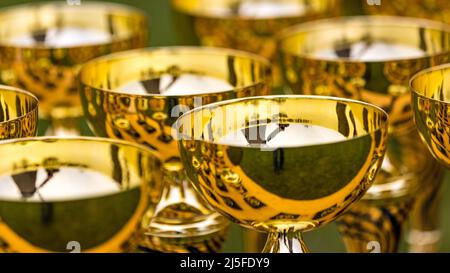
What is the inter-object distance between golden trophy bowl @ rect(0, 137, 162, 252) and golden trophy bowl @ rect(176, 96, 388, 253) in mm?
38

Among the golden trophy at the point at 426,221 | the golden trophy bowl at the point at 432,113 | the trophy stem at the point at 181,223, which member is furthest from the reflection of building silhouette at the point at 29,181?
the golden trophy at the point at 426,221

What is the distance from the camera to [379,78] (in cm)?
87

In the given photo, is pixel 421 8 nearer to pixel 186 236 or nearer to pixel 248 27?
pixel 248 27

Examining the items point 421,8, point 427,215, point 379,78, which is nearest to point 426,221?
point 427,215

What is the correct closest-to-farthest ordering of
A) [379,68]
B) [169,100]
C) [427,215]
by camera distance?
[169,100], [379,68], [427,215]

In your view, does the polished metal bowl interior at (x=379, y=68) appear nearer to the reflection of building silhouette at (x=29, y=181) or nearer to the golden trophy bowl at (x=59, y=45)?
the golden trophy bowl at (x=59, y=45)

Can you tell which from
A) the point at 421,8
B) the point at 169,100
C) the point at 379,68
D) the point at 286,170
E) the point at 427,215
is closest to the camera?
the point at 286,170

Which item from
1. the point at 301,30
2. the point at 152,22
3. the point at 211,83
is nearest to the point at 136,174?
the point at 211,83

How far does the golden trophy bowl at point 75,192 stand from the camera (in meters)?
0.58

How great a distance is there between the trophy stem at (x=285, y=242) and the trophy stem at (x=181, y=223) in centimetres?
14

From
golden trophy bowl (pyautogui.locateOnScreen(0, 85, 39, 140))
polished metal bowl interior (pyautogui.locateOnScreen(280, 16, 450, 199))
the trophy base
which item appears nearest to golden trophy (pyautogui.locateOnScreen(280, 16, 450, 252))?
polished metal bowl interior (pyautogui.locateOnScreen(280, 16, 450, 199))

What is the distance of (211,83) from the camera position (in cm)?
90

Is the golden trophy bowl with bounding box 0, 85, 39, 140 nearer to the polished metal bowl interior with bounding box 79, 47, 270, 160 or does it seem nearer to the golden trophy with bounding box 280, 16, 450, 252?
the polished metal bowl interior with bounding box 79, 47, 270, 160

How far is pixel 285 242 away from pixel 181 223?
0.18 m
